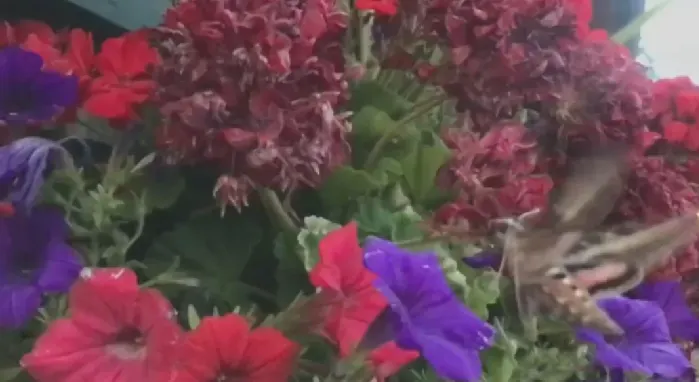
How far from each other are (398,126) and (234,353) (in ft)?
0.73

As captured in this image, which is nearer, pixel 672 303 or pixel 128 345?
pixel 128 345

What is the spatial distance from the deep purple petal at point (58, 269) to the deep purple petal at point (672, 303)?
0.37m

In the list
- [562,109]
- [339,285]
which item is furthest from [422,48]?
[339,285]

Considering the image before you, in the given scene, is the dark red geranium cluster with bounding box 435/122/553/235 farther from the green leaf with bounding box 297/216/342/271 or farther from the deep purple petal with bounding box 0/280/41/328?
the deep purple petal with bounding box 0/280/41/328

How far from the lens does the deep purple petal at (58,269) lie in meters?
0.45

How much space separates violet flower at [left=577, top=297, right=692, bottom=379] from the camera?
21.4 inches

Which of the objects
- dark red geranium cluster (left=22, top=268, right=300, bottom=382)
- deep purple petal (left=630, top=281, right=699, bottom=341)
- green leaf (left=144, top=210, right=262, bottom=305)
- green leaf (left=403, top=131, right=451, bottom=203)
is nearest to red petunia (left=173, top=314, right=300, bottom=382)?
dark red geranium cluster (left=22, top=268, right=300, bottom=382)

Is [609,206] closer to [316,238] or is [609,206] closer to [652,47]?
[316,238]

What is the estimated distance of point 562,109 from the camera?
0.58m

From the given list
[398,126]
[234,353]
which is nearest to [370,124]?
[398,126]

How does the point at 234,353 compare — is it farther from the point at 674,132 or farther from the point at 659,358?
the point at 674,132

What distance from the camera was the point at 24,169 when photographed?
1.56 feet

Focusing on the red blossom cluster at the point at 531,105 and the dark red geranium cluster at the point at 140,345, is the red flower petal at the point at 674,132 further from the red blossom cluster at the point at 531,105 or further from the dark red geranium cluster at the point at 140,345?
the dark red geranium cluster at the point at 140,345

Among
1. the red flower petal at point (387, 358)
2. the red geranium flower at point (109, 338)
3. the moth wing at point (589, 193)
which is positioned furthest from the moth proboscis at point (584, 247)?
the red geranium flower at point (109, 338)
